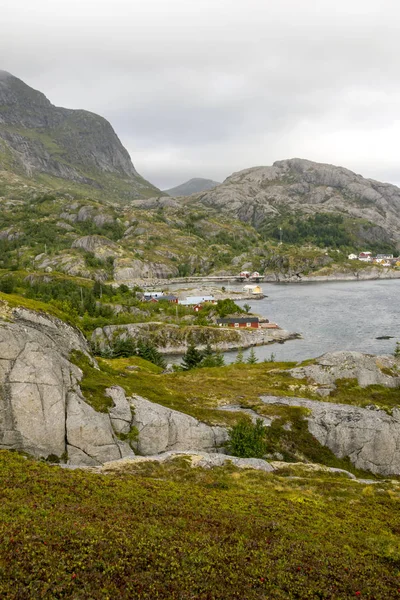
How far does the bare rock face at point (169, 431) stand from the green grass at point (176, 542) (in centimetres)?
1261

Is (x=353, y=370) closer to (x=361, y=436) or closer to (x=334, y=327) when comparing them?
(x=361, y=436)

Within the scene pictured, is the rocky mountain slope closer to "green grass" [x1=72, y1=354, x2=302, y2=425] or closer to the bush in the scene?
"green grass" [x1=72, y1=354, x2=302, y2=425]

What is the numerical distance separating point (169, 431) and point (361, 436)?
77.8ft

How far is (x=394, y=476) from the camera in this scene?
44750mm

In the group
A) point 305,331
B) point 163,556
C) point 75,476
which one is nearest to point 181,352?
point 305,331

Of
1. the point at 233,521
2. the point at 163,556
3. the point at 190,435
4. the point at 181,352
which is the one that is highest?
the point at 163,556

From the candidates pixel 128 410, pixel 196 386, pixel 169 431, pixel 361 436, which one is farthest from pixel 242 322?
pixel 128 410

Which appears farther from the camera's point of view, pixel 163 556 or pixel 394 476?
pixel 394 476

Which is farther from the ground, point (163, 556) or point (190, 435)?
point (163, 556)

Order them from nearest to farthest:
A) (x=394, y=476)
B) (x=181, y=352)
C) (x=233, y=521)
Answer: (x=233, y=521) → (x=394, y=476) → (x=181, y=352)

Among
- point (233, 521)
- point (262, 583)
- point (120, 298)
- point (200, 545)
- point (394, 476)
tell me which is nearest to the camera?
point (262, 583)

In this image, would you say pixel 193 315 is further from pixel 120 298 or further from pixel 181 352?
pixel 120 298

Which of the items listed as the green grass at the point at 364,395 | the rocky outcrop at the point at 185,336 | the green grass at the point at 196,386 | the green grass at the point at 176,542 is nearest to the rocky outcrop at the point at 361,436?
the green grass at the point at 364,395

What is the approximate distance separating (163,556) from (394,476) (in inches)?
1536
